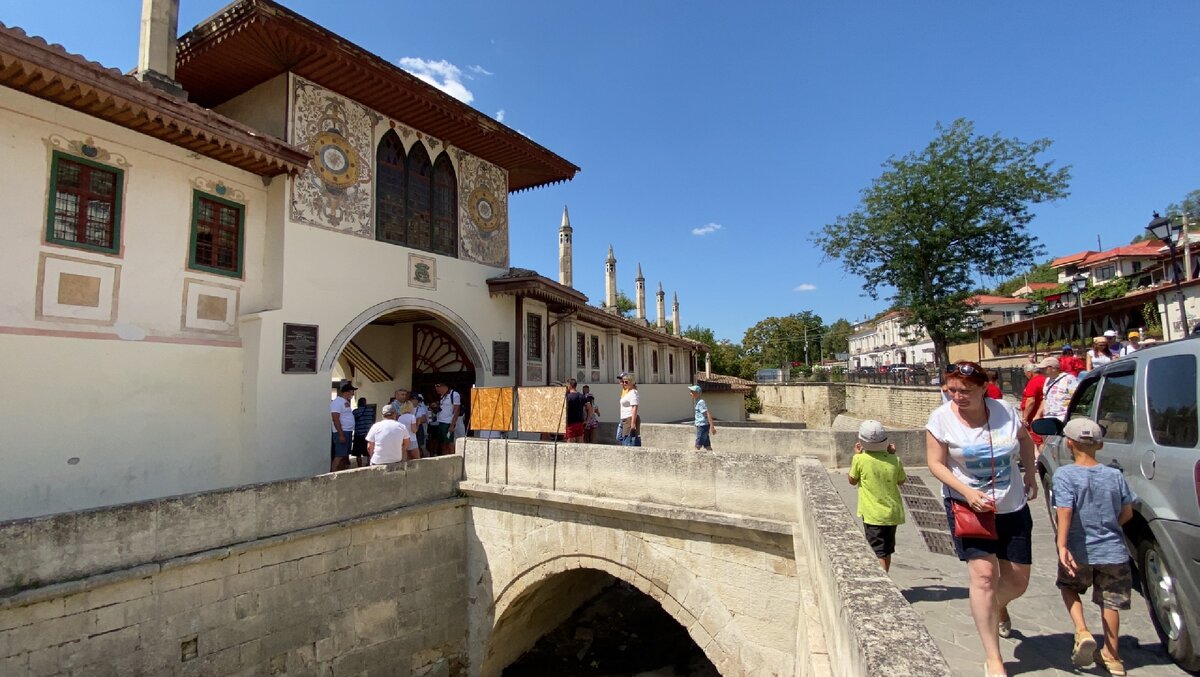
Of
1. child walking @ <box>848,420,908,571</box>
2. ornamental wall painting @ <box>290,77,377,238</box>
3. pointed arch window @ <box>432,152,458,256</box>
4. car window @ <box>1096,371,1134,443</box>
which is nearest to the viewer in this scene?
car window @ <box>1096,371,1134,443</box>

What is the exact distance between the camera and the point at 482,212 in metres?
12.6

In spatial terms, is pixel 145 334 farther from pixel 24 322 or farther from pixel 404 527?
pixel 404 527

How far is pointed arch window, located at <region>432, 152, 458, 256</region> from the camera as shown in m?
11.7

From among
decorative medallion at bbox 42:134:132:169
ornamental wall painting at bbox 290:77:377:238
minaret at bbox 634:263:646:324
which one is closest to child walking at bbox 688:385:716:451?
ornamental wall painting at bbox 290:77:377:238

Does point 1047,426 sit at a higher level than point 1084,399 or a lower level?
lower

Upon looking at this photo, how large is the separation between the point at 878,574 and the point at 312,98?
10947 millimetres

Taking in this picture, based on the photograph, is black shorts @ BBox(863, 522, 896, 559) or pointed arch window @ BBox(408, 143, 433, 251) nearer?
black shorts @ BBox(863, 522, 896, 559)

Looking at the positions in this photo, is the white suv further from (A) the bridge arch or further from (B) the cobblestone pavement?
(A) the bridge arch

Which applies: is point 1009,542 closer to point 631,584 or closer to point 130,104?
point 631,584

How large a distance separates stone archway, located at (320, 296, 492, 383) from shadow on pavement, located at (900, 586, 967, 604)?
8.77 m

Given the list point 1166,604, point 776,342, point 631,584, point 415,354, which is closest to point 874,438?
point 1166,604

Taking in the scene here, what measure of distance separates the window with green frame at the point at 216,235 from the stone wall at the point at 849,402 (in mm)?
19067

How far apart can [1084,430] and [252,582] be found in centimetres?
793

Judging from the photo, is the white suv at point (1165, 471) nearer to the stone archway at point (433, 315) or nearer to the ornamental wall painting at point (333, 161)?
the stone archway at point (433, 315)
